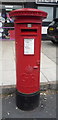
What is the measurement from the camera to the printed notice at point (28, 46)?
2.55 metres

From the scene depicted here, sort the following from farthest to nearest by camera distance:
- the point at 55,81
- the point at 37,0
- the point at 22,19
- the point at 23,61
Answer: the point at 37,0 < the point at 55,81 < the point at 23,61 < the point at 22,19

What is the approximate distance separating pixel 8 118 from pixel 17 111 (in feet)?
0.85

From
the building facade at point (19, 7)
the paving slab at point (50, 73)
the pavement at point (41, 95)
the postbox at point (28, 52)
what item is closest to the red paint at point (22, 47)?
the postbox at point (28, 52)

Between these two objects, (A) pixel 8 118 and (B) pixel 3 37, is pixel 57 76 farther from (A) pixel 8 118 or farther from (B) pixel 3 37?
(B) pixel 3 37

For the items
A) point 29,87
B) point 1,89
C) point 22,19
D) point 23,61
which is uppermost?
point 22,19

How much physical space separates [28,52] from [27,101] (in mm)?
945

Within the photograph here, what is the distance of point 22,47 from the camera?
2596mm

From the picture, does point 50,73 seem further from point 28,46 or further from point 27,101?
point 28,46

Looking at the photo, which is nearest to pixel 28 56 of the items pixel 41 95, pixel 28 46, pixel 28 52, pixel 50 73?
pixel 28 52

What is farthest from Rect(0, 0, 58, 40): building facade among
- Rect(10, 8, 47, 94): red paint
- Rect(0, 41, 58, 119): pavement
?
Rect(10, 8, 47, 94): red paint

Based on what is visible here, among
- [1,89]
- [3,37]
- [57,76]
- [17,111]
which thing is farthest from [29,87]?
[3,37]

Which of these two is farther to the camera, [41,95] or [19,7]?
[19,7]

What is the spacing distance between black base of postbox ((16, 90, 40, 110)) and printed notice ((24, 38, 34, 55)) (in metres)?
0.83

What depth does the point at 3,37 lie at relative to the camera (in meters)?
11.6
